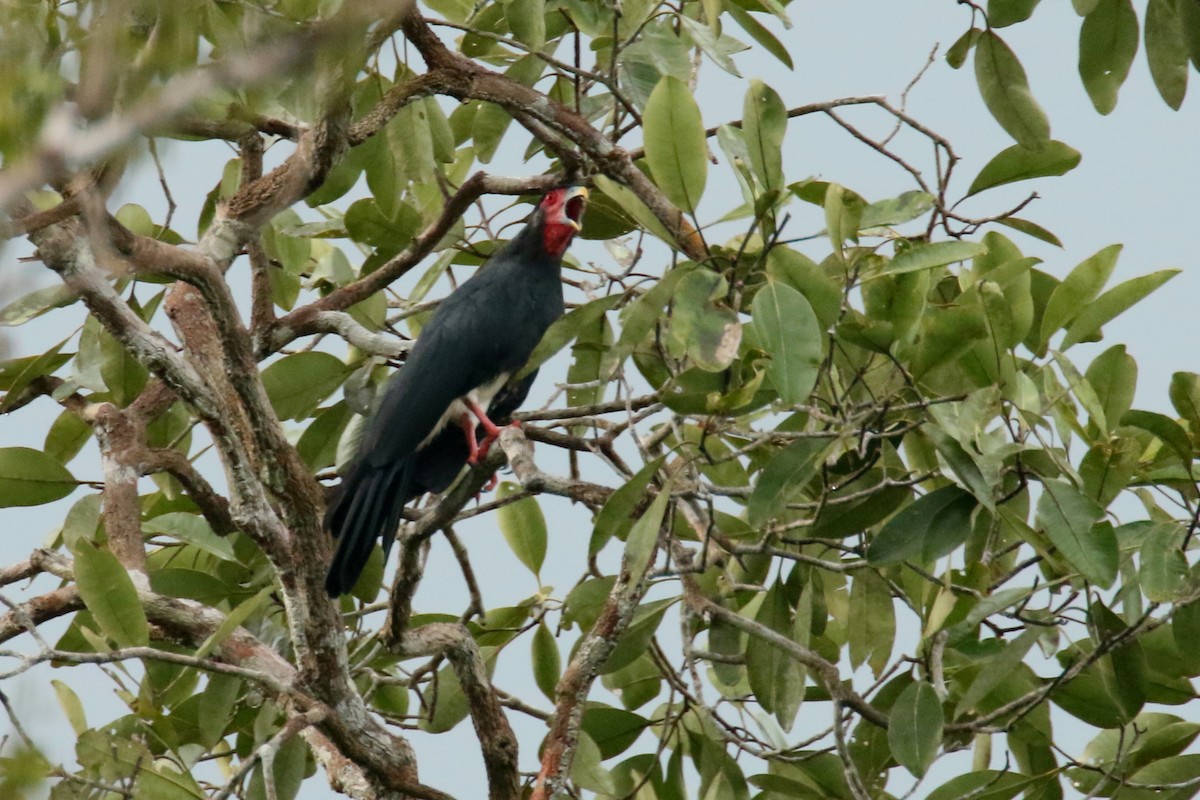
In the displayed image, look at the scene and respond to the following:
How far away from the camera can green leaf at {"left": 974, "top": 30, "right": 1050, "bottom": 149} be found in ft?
10.3

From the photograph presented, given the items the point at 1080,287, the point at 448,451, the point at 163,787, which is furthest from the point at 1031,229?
the point at 163,787

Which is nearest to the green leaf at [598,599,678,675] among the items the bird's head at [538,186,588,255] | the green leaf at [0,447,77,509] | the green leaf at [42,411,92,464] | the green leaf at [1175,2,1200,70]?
the bird's head at [538,186,588,255]

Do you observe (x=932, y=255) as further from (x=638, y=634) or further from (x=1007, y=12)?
(x=638, y=634)

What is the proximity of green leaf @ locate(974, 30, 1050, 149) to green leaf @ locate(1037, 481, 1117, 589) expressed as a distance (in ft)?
3.19

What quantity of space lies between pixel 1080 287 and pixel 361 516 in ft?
5.46

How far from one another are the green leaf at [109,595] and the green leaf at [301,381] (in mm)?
800

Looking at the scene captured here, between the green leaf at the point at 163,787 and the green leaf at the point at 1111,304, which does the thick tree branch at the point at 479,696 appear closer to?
the green leaf at the point at 163,787

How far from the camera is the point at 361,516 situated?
339cm

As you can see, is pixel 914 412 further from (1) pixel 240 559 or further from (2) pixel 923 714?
(1) pixel 240 559

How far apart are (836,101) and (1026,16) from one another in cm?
50

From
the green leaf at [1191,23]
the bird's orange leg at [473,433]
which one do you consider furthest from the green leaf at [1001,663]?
the bird's orange leg at [473,433]

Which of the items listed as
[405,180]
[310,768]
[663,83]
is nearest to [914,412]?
[663,83]

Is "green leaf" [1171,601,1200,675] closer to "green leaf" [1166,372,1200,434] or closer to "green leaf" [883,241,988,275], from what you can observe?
"green leaf" [1166,372,1200,434]

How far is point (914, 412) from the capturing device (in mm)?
2803
